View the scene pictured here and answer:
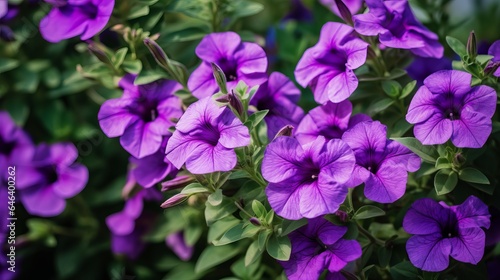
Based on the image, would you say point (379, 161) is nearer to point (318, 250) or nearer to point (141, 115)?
point (318, 250)

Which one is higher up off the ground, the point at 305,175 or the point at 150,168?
the point at 305,175

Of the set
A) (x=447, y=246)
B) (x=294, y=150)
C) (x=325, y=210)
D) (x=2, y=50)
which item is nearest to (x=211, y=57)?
(x=294, y=150)

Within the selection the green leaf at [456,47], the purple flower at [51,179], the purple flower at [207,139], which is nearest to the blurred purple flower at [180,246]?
the purple flower at [51,179]

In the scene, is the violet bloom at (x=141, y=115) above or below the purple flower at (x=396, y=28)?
below

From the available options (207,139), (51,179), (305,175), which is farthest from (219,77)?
(51,179)

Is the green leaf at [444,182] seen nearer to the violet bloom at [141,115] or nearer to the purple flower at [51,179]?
the violet bloom at [141,115]
